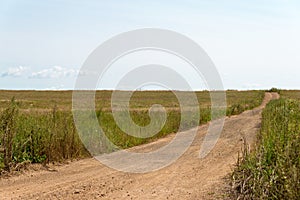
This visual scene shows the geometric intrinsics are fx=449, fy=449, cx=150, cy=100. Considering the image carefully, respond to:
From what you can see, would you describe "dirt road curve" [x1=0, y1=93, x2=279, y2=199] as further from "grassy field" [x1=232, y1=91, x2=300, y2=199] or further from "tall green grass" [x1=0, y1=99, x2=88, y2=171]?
"grassy field" [x1=232, y1=91, x2=300, y2=199]

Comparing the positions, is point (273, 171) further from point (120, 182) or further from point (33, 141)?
point (33, 141)

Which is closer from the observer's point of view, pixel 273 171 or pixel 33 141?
pixel 273 171

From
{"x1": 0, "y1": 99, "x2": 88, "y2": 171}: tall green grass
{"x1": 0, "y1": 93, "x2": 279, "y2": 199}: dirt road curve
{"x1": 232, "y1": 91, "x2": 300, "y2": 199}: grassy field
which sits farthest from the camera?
{"x1": 0, "y1": 99, "x2": 88, "y2": 171}: tall green grass

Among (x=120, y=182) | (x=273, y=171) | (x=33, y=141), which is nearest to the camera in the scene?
(x=273, y=171)

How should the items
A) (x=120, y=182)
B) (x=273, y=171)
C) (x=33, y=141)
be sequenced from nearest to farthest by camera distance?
(x=273, y=171) < (x=120, y=182) < (x=33, y=141)

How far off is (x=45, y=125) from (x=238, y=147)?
5157mm

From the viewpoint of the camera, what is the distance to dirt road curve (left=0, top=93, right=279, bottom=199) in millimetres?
7338

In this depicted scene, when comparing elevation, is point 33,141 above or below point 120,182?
above

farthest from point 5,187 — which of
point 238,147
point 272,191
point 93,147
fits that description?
point 238,147

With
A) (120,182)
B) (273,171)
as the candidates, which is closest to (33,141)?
(120,182)

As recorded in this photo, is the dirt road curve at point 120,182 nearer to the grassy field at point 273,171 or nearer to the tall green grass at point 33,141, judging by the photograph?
the tall green grass at point 33,141

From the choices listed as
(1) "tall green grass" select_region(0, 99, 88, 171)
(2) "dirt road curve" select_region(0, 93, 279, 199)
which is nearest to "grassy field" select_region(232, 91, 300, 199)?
(2) "dirt road curve" select_region(0, 93, 279, 199)

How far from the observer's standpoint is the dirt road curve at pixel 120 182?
734 cm

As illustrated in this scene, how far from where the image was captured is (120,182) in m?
8.16
